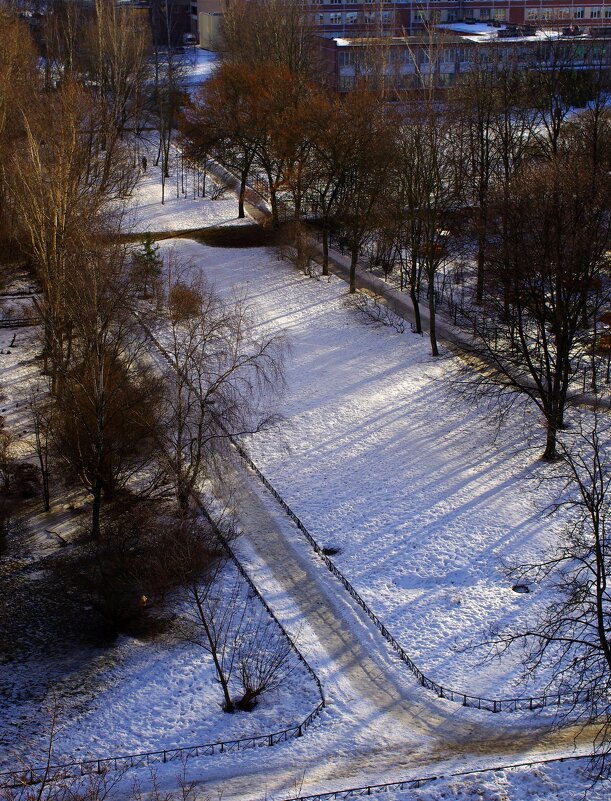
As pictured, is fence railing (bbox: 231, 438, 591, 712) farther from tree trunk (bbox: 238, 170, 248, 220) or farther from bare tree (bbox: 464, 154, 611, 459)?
tree trunk (bbox: 238, 170, 248, 220)

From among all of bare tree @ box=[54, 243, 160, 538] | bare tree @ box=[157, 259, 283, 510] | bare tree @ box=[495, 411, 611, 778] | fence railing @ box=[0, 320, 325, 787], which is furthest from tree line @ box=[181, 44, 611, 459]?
fence railing @ box=[0, 320, 325, 787]

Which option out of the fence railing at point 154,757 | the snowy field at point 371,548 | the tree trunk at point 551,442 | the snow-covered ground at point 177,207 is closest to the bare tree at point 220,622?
the snowy field at point 371,548

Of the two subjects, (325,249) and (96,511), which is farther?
(325,249)

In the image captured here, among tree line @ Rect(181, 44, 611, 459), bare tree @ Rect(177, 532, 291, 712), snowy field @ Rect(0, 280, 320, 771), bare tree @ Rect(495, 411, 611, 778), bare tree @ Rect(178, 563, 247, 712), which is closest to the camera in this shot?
bare tree @ Rect(495, 411, 611, 778)

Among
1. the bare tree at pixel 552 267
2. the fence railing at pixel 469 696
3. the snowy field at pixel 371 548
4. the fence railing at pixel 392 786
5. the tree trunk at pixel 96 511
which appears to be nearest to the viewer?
the fence railing at pixel 392 786

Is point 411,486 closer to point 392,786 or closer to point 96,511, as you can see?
point 96,511

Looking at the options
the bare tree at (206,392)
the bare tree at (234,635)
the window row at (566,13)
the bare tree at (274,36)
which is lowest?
the bare tree at (234,635)

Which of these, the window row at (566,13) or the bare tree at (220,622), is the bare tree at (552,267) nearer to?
the bare tree at (220,622)

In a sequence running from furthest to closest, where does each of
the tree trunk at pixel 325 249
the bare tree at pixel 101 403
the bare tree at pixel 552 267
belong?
the tree trunk at pixel 325 249 → the bare tree at pixel 552 267 → the bare tree at pixel 101 403

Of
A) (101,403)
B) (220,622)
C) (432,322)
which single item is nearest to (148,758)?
(220,622)

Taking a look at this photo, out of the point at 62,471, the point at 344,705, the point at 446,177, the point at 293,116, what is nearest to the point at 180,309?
the point at 62,471

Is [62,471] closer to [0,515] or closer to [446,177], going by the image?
[0,515]
